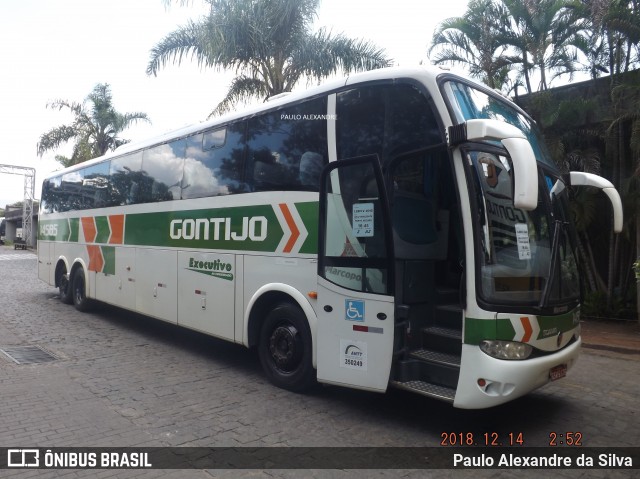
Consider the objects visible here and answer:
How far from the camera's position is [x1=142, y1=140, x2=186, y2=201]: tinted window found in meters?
7.82

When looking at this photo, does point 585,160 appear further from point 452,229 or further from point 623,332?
point 452,229

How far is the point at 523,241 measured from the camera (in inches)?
178

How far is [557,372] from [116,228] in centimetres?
797

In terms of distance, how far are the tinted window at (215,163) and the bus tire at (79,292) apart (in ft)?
16.9

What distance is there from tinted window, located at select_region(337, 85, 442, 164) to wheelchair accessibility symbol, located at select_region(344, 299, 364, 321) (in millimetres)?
1402

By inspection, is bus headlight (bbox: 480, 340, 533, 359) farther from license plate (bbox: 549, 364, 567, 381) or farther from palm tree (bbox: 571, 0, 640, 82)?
palm tree (bbox: 571, 0, 640, 82)

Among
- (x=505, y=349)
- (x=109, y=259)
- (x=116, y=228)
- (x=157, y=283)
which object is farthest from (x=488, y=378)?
(x=109, y=259)

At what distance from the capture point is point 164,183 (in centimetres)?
813

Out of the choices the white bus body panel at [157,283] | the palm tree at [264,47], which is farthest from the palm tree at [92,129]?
the white bus body panel at [157,283]

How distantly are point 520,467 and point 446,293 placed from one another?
6.03 feet

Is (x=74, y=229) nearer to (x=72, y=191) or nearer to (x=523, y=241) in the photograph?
(x=72, y=191)

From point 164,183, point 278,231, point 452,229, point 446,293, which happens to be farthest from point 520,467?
point 164,183

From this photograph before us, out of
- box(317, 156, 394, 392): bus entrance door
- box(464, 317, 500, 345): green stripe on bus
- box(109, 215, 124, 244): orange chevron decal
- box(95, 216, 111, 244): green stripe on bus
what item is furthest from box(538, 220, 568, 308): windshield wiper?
box(95, 216, 111, 244): green stripe on bus

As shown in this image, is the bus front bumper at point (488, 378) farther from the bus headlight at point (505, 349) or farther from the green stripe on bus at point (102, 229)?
the green stripe on bus at point (102, 229)
